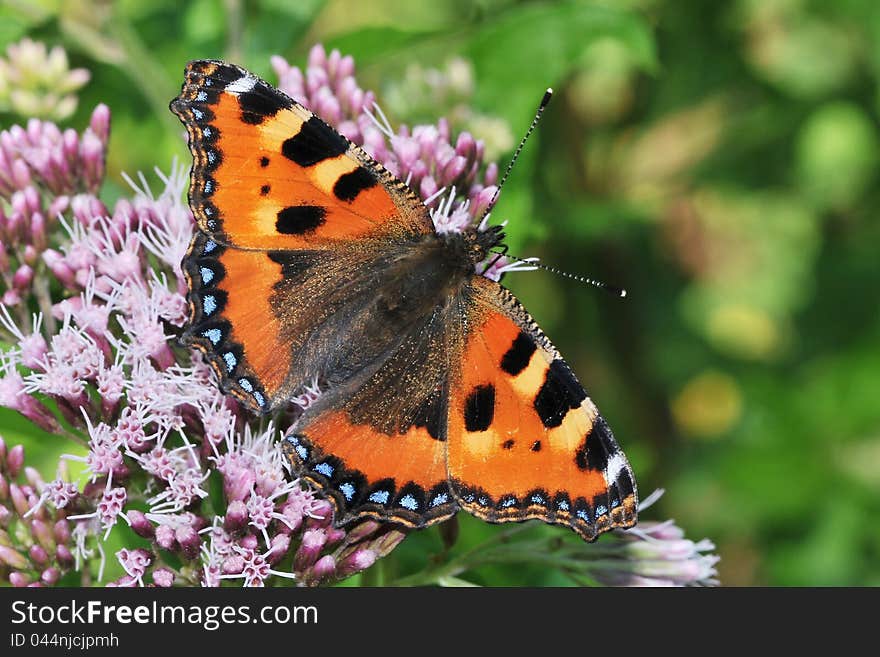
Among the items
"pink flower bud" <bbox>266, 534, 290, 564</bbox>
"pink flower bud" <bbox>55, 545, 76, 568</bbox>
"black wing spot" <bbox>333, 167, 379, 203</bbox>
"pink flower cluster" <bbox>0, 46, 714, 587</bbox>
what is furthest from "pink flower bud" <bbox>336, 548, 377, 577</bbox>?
"black wing spot" <bbox>333, 167, 379, 203</bbox>

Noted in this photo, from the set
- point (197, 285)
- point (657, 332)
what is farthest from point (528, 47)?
point (657, 332)

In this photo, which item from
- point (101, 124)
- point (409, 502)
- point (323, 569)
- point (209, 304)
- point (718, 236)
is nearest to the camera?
point (409, 502)

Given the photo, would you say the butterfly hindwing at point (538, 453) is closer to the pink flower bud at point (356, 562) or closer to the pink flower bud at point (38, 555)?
the pink flower bud at point (356, 562)

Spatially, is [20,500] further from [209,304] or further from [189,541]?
[209,304]

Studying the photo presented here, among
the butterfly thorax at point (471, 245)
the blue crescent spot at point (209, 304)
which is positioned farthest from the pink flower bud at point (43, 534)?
the butterfly thorax at point (471, 245)

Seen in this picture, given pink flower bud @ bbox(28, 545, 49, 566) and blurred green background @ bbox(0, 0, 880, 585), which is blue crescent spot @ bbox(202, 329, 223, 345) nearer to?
pink flower bud @ bbox(28, 545, 49, 566)

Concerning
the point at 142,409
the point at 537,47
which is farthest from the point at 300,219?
the point at 537,47
